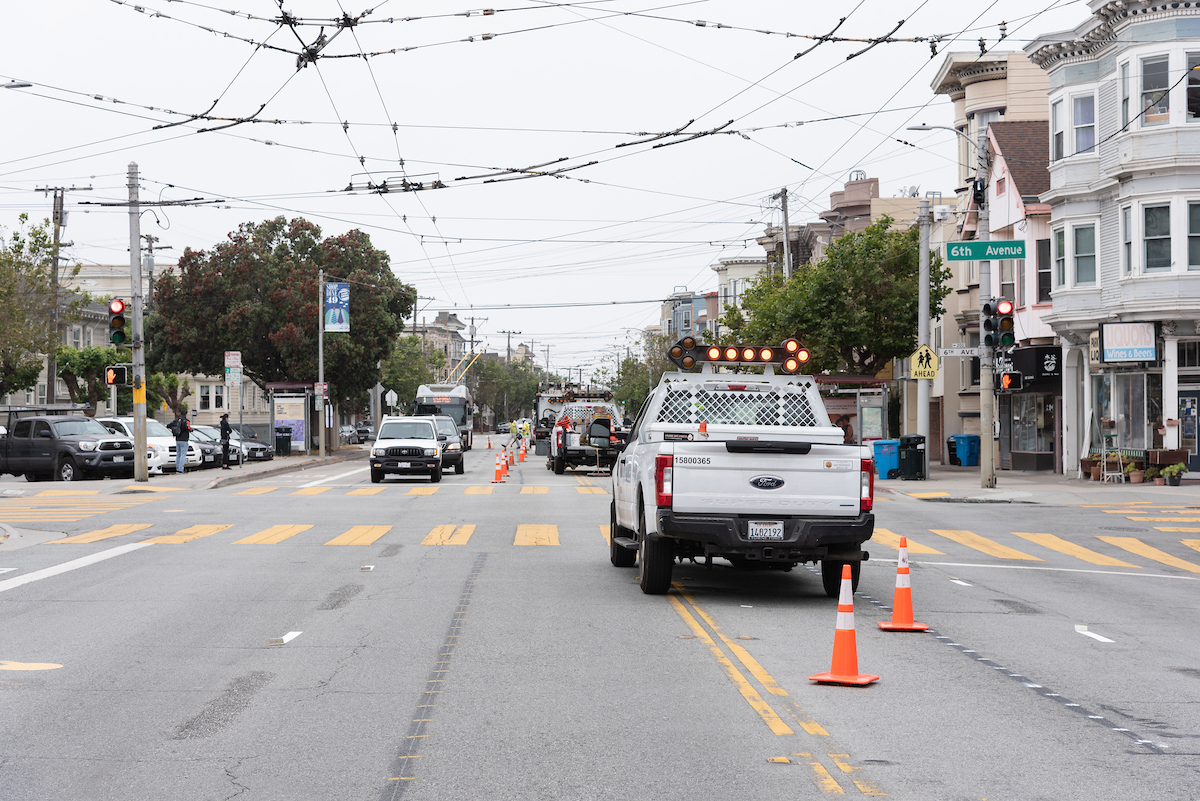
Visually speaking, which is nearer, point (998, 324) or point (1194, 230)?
point (998, 324)

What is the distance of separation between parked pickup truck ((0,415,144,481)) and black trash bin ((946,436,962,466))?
26914mm

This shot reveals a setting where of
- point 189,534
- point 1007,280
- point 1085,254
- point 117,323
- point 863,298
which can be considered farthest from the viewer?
point 863,298

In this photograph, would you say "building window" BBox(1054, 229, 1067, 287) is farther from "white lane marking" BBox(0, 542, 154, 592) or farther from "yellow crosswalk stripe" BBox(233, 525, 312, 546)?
"white lane marking" BBox(0, 542, 154, 592)

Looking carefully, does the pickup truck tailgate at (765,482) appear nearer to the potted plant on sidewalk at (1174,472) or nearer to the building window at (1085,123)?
the potted plant on sidewalk at (1174,472)

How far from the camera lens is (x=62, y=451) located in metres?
34.6

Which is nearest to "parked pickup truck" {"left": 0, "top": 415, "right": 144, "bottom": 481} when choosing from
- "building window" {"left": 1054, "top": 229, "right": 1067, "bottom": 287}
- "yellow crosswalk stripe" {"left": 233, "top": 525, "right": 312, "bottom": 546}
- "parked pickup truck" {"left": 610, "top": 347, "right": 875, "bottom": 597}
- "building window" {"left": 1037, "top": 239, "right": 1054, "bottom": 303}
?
"yellow crosswalk stripe" {"left": 233, "top": 525, "right": 312, "bottom": 546}

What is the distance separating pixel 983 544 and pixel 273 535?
10.8 metres

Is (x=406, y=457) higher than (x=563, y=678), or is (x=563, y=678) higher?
(x=406, y=457)

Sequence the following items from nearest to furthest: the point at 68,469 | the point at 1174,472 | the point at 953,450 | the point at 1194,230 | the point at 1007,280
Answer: the point at 1174,472, the point at 1194,230, the point at 68,469, the point at 1007,280, the point at 953,450

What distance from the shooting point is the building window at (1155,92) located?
98.5ft

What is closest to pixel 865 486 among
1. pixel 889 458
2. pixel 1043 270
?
pixel 889 458

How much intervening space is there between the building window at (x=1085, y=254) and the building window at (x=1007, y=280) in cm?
642

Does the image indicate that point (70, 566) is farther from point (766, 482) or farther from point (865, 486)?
point (865, 486)

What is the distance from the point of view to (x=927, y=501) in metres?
27.9
